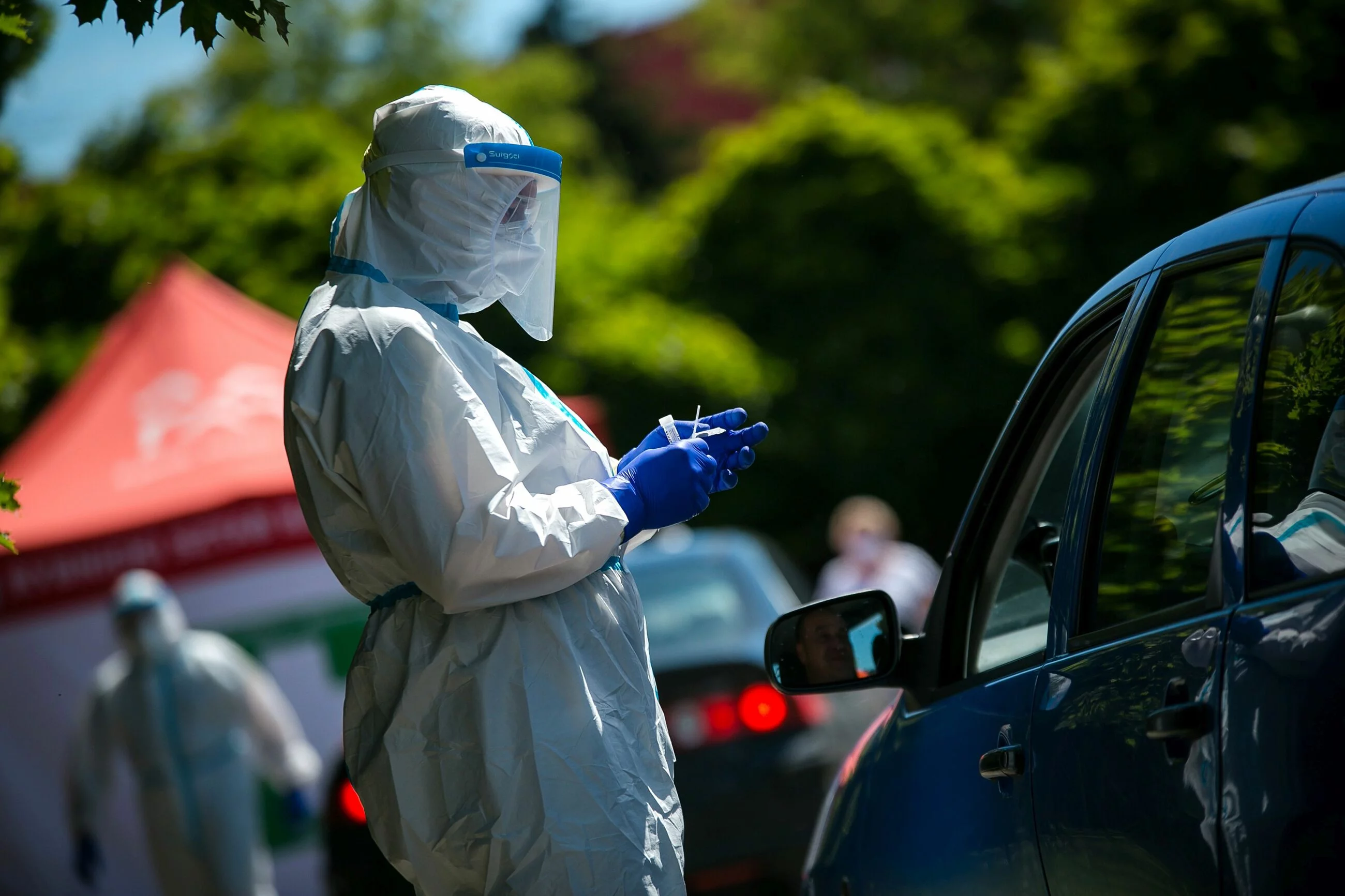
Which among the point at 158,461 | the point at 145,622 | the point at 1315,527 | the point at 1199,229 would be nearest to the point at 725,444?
the point at 1199,229

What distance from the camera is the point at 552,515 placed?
8.53ft

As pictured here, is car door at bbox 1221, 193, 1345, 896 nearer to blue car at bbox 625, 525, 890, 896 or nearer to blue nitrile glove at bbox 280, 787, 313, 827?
blue car at bbox 625, 525, 890, 896

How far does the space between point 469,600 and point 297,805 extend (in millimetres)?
6428

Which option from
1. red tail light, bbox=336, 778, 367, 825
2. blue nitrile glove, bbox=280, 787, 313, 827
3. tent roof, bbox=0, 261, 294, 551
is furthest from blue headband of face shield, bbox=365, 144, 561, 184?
tent roof, bbox=0, 261, 294, 551

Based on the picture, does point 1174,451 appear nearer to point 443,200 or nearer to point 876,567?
point 443,200

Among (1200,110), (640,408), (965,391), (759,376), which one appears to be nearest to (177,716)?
(640,408)

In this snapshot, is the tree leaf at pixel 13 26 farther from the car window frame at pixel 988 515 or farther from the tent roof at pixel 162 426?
the tent roof at pixel 162 426

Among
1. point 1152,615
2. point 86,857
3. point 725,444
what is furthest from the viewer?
point 86,857

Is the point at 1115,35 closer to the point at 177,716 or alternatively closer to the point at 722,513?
the point at 722,513

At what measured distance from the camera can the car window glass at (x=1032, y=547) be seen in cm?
291

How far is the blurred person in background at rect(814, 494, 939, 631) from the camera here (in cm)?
975

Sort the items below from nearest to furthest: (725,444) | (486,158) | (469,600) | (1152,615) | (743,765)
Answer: (1152,615) → (469,600) → (486,158) → (725,444) → (743,765)

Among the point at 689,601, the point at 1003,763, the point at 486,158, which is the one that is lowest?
the point at 689,601

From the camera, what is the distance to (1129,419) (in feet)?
7.99
